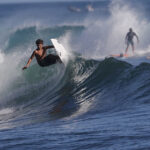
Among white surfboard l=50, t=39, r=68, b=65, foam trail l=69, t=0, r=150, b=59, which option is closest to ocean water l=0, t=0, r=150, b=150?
white surfboard l=50, t=39, r=68, b=65

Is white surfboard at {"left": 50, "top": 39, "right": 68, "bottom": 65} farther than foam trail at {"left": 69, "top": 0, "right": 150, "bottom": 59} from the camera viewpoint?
No

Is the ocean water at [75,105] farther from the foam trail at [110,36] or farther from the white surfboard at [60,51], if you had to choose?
the foam trail at [110,36]

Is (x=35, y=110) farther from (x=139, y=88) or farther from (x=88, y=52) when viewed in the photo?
(x=88, y=52)

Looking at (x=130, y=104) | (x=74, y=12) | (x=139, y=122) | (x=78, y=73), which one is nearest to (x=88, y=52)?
(x=78, y=73)

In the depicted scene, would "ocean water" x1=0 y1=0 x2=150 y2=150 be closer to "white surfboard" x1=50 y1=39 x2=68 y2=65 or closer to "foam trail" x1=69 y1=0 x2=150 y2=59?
"white surfboard" x1=50 y1=39 x2=68 y2=65

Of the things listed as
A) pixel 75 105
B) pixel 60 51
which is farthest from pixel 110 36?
pixel 75 105

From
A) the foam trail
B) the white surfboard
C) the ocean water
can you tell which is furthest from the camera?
the foam trail

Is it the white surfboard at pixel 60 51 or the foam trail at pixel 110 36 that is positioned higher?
the foam trail at pixel 110 36

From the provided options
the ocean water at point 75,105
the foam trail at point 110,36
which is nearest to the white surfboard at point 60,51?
the ocean water at point 75,105

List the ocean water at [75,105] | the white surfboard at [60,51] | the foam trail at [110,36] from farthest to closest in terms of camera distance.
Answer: the foam trail at [110,36]
the white surfboard at [60,51]
the ocean water at [75,105]

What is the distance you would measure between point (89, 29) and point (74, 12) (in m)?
54.1

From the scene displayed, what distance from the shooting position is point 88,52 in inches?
1047

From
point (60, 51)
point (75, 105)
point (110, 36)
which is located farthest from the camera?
point (110, 36)

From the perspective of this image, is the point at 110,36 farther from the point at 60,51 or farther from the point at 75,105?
the point at 75,105
